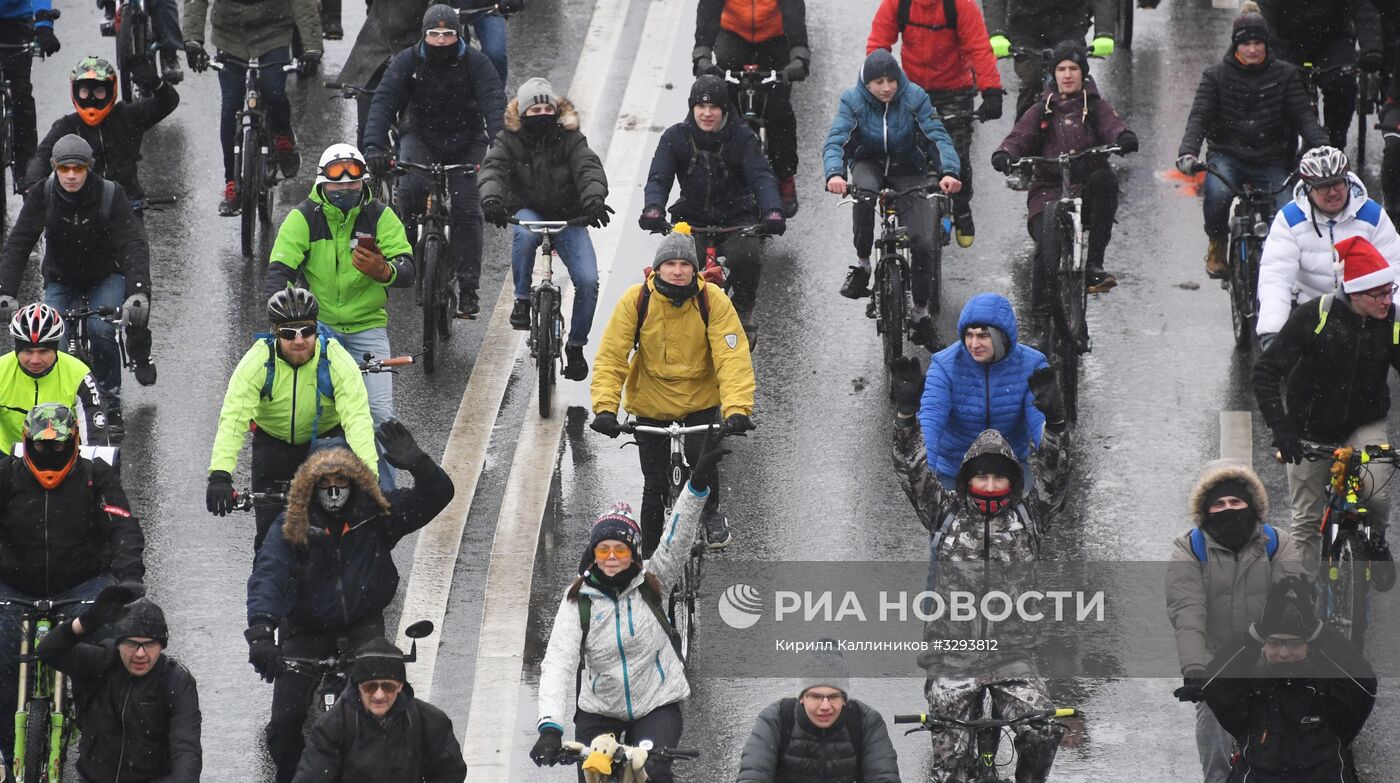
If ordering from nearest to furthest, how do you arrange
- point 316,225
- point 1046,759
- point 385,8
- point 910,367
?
point 1046,759, point 910,367, point 316,225, point 385,8

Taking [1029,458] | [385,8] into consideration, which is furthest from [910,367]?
[385,8]

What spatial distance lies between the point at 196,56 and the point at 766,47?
4.09 metres

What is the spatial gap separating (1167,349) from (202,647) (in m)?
6.79

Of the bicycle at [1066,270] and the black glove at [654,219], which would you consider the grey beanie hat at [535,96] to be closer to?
the black glove at [654,219]

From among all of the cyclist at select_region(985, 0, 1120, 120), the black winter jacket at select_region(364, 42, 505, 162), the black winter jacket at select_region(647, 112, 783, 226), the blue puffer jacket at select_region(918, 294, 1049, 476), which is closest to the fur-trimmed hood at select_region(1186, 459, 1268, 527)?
the blue puffer jacket at select_region(918, 294, 1049, 476)

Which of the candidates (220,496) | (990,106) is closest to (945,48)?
(990,106)

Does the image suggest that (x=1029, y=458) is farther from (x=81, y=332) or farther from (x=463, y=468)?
(x=81, y=332)

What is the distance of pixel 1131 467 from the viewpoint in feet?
55.0

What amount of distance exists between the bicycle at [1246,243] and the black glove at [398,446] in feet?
22.1

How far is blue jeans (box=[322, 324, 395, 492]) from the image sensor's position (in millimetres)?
15398

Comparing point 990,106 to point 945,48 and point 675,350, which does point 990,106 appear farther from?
point 675,350

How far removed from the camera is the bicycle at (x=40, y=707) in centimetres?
1274

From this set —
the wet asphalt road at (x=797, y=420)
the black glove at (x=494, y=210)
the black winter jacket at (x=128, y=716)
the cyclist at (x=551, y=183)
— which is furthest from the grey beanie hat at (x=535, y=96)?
the black winter jacket at (x=128, y=716)

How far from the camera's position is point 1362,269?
14.2m
